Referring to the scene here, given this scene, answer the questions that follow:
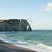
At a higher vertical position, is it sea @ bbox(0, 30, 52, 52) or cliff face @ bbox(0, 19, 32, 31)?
sea @ bbox(0, 30, 52, 52)

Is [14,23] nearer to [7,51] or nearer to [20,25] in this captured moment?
[20,25]

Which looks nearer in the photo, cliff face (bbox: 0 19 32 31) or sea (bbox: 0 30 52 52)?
sea (bbox: 0 30 52 52)

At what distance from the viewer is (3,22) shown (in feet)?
300

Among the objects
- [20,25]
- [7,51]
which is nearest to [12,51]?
[7,51]

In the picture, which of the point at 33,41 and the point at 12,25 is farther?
the point at 12,25

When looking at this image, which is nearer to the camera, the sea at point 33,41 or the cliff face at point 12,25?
the sea at point 33,41

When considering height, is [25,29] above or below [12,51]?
below

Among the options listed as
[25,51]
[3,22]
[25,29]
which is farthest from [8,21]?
[25,51]

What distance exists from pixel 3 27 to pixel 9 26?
2.83m

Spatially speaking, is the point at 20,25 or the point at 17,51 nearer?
the point at 17,51

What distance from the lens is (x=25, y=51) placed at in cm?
1305

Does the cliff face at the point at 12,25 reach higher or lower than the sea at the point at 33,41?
lower

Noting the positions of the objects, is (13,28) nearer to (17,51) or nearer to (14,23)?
(14,23)

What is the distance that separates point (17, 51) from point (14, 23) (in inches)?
3129
